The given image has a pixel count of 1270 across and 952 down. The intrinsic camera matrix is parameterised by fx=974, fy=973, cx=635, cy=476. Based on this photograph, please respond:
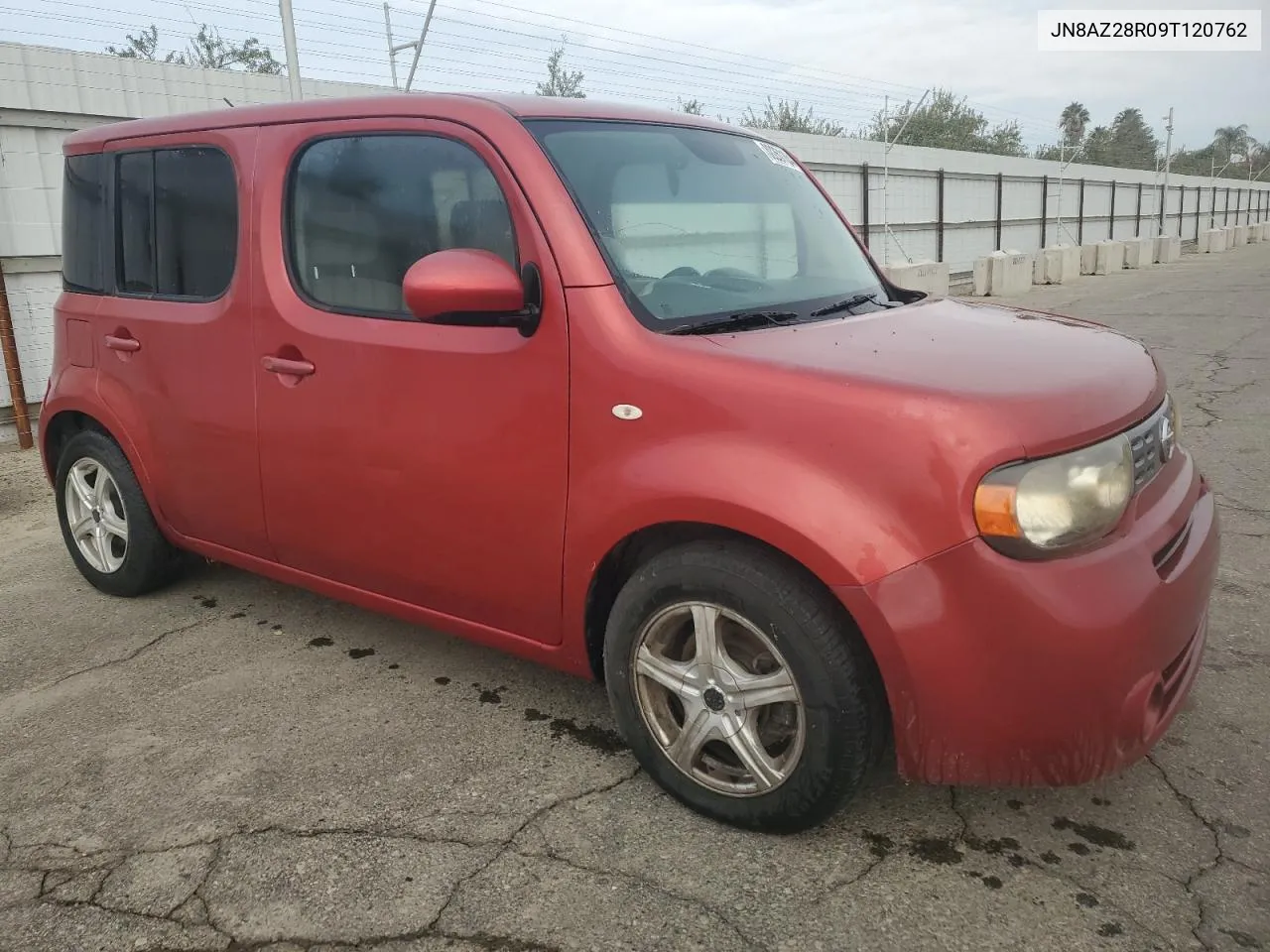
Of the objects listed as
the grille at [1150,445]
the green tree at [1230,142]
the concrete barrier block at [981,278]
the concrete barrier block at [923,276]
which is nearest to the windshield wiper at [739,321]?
the grille at [1150,445]

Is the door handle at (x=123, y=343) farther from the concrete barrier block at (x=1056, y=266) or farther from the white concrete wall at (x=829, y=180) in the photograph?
the concrete barrier block at (x=1056, y=266)

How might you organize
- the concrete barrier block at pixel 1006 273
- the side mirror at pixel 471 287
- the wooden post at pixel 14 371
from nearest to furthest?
the side mirror at pixel 471 287 → the wooden post at pixel 14 371 → the concrete barrier block at pixel 1006 273

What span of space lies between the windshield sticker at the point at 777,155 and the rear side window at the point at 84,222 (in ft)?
8.49

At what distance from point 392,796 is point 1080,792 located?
1841 mm

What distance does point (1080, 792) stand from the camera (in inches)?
102

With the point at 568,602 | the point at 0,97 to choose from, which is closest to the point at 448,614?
the point at 568,602

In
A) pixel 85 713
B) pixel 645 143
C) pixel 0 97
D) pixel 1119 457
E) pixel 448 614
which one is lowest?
pixel 85 713

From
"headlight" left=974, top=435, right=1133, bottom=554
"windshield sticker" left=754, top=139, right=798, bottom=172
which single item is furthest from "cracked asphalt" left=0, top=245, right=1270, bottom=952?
"windshield sticker" left=754, top=139, right=798, bottom=172

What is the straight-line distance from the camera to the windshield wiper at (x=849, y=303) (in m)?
2.85

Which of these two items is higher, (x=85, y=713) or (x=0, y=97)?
(x=0, y=97)

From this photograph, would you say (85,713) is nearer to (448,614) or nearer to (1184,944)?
(448,614)

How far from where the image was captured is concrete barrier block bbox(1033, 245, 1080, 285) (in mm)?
23297

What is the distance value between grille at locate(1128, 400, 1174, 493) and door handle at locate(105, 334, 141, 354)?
338cm

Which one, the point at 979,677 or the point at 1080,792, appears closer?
the point at 979,677
